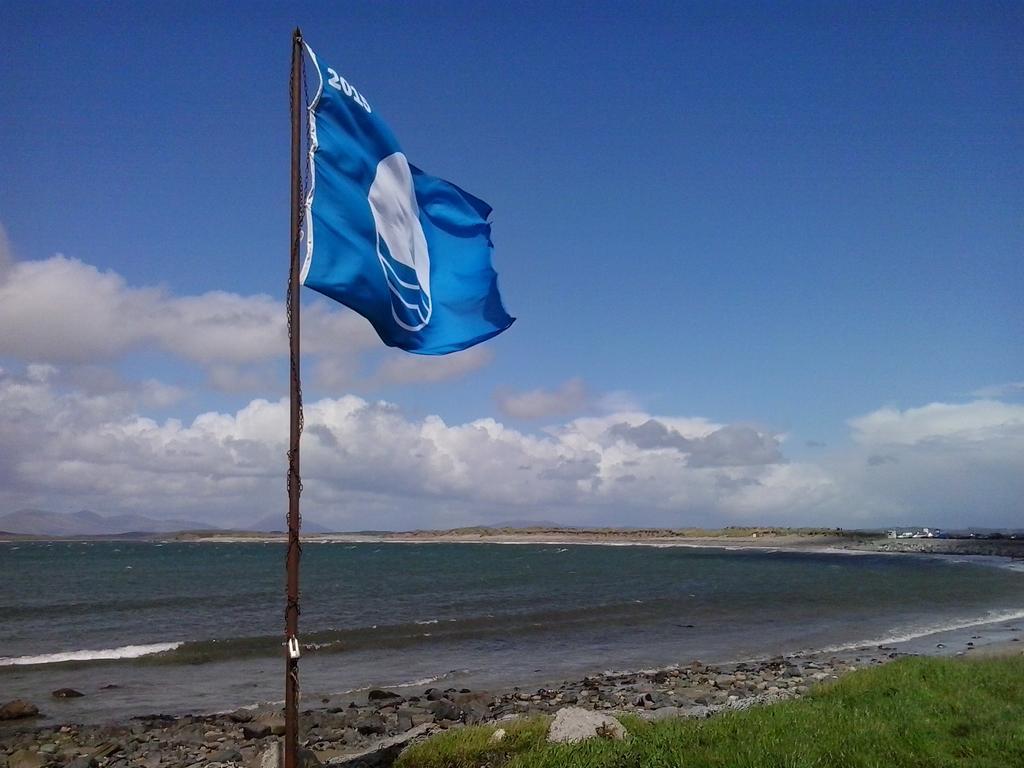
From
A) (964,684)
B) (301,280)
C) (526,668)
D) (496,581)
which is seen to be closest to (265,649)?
(526,668)

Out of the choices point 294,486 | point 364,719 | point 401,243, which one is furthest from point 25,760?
point 401,243

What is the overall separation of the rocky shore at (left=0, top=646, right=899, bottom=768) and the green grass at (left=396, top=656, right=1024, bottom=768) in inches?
62.5

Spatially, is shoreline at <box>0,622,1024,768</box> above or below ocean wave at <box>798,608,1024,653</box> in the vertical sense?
above

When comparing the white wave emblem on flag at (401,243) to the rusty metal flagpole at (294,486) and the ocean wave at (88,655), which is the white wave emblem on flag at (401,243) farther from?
the ocean wave at (88,655)

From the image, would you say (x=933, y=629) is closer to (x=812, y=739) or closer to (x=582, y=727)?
(x=812, y=739)

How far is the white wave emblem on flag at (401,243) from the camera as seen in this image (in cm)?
884

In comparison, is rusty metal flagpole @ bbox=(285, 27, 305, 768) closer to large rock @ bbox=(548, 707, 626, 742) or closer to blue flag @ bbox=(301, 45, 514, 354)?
blue flag @ bbox=(301, 45, 514, 354)

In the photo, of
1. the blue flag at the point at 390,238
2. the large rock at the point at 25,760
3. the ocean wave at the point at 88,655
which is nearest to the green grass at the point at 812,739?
the blue flag at the point at 390,238

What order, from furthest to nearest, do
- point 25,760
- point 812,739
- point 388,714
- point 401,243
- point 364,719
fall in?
point 388,714 < point 364,719 < point 25,760 < point 812,739 < point 401,243

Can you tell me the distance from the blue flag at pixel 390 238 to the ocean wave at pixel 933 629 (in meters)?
23.6

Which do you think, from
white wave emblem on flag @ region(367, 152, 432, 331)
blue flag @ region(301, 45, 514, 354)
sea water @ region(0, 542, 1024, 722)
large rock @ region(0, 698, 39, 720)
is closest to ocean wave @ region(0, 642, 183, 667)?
sea water @ region(0, 542, 1024, 722)

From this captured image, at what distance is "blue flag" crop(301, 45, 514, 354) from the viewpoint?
8109 mm

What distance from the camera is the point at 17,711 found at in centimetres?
1962

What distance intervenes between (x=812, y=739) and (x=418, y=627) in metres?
27.9
